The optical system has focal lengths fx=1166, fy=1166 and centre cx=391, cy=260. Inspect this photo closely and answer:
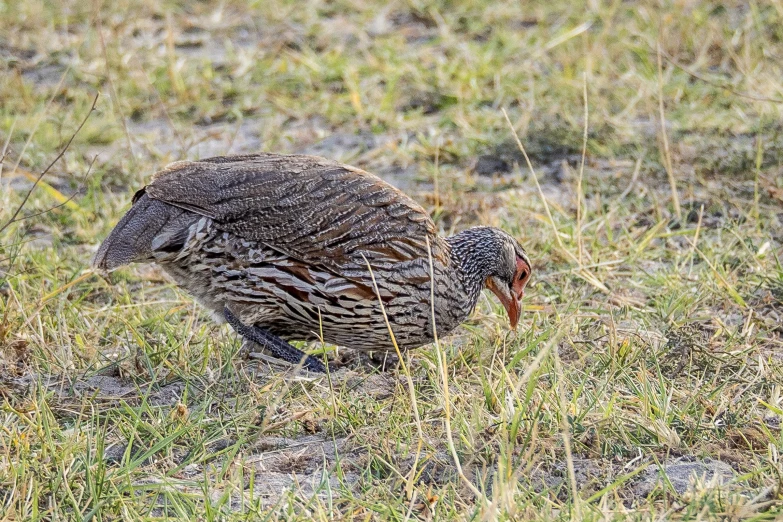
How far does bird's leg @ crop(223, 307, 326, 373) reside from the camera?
491 centimetres

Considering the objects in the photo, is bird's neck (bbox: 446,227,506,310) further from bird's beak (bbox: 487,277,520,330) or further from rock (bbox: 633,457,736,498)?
rock (bbox: 633,457,736,498)

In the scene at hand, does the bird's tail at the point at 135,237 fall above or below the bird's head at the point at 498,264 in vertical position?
above

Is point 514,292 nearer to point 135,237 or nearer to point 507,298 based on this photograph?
point 507,298

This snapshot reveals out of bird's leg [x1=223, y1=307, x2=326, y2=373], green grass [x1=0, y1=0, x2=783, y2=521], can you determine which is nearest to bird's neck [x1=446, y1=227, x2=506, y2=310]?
green grass [x1=0, y1=0, x2=783, y2=521]

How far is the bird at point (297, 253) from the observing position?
4.77 meters

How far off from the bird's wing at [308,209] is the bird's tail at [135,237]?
0.06 m

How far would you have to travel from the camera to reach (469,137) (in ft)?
23.5

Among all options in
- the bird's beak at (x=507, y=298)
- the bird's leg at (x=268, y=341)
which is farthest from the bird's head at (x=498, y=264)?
the bird's leg at (x=268, y=341)

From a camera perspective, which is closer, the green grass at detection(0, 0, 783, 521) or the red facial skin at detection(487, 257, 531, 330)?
the green grass at detection(0, 0, 783, 521)

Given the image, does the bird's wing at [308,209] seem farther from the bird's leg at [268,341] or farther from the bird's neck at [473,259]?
the bird's leg at [268,341]

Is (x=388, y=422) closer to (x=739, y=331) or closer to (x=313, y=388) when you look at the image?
(x=313, y=388)

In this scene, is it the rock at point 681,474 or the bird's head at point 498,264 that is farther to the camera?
the bird's head at point 498,264

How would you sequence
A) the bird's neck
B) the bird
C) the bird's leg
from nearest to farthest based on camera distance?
the bird → the bird's leg → the bird's neck

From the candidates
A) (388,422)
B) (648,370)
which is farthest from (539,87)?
(388,422)
